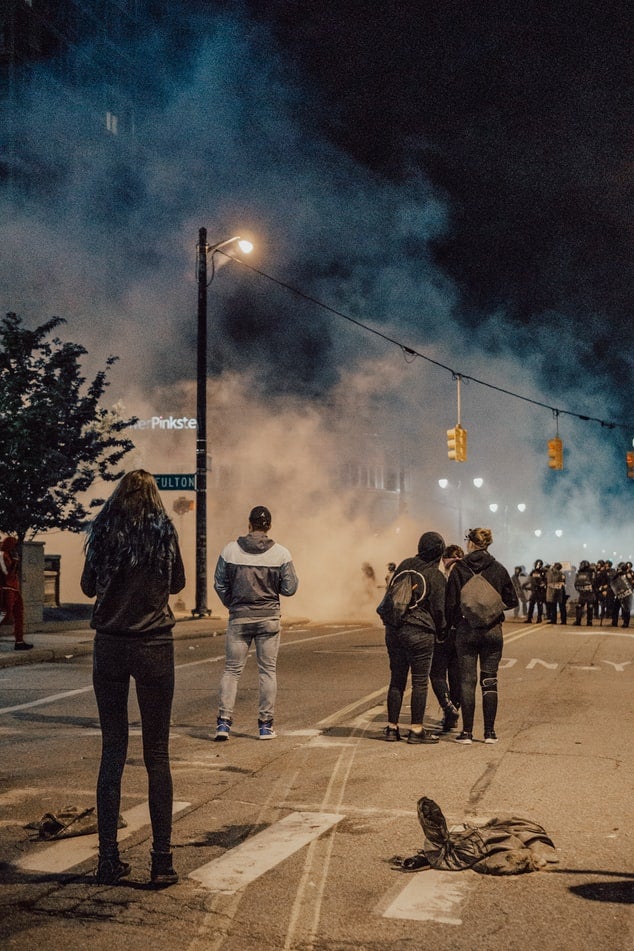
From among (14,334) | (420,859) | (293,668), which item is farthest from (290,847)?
(14,334)

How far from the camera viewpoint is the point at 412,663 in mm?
7668

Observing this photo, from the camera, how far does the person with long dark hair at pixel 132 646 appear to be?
409 centimetres

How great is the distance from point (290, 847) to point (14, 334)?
15.6m

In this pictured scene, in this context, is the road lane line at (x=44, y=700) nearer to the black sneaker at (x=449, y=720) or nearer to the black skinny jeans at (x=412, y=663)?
the black skinny jeans at (x=412, y=663)

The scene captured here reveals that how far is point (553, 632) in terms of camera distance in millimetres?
21875

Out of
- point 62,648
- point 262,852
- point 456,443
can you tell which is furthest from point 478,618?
point 456,443

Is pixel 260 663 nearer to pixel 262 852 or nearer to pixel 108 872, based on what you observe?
pixel 262 852

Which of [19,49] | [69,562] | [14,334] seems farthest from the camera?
[19,49]

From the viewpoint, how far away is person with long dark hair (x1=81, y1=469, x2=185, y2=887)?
4090 mm

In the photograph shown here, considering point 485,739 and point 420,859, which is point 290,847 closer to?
point 420,859

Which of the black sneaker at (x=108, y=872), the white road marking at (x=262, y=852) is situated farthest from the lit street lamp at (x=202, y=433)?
the black sneaker at (x=108, y=872)

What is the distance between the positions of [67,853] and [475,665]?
3977 millimetres

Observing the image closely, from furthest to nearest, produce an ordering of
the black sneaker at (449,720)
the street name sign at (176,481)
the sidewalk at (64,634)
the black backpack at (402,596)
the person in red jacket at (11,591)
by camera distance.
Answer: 1. the street name sign at (176,481)
2. the person in red jacket at (11,591)
3. the sidewalk at (64,634)
4. the black sneaker at (449,720)
5. the black backpack at (402,596)

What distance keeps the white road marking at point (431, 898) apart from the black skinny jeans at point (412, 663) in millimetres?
3373
